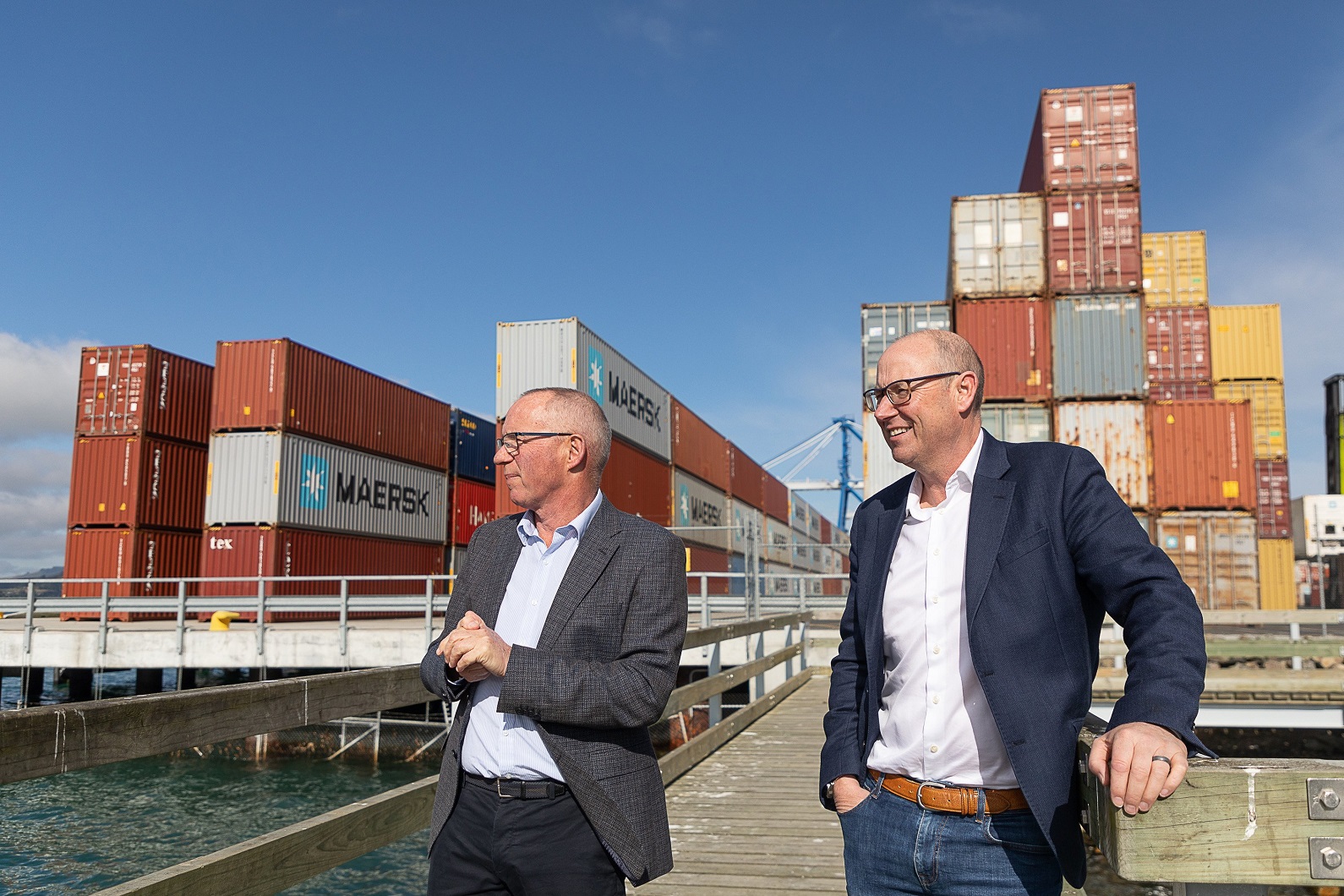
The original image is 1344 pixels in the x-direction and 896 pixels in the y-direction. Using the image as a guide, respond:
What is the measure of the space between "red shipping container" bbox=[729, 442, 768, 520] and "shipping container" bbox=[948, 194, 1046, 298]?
1358cm

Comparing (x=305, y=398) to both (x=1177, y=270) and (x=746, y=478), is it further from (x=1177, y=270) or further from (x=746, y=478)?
(x=1177, y=270)

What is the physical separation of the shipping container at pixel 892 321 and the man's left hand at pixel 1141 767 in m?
21.4

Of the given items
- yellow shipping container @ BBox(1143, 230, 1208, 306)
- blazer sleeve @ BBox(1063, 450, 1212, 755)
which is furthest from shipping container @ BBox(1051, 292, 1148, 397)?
blazer sleeve @ BBox(1063, 450, 1212, 755)

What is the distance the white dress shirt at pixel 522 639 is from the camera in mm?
2066

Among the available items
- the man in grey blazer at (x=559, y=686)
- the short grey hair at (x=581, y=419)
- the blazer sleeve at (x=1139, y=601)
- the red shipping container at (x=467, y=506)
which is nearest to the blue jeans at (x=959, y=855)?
the blazer sleeve at (x=1139, y=601)

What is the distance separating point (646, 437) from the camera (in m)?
23.3

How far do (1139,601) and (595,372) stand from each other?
18716 mm

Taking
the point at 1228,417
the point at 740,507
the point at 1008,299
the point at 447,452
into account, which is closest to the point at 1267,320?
the point at 1228,417

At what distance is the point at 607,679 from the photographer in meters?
2.03

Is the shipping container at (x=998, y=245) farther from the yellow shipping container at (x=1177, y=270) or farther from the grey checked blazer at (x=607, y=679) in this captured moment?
the grey checked blazer at (x=607, y=679)

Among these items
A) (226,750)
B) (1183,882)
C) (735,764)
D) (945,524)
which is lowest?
(226,750)

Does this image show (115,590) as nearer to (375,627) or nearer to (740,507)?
(375,627)

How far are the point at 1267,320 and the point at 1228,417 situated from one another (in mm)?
11905

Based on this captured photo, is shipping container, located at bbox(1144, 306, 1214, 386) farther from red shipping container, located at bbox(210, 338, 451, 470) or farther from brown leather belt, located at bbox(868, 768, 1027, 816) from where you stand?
brown leather belt, located at bbox(868, 768, 1027, 816)
